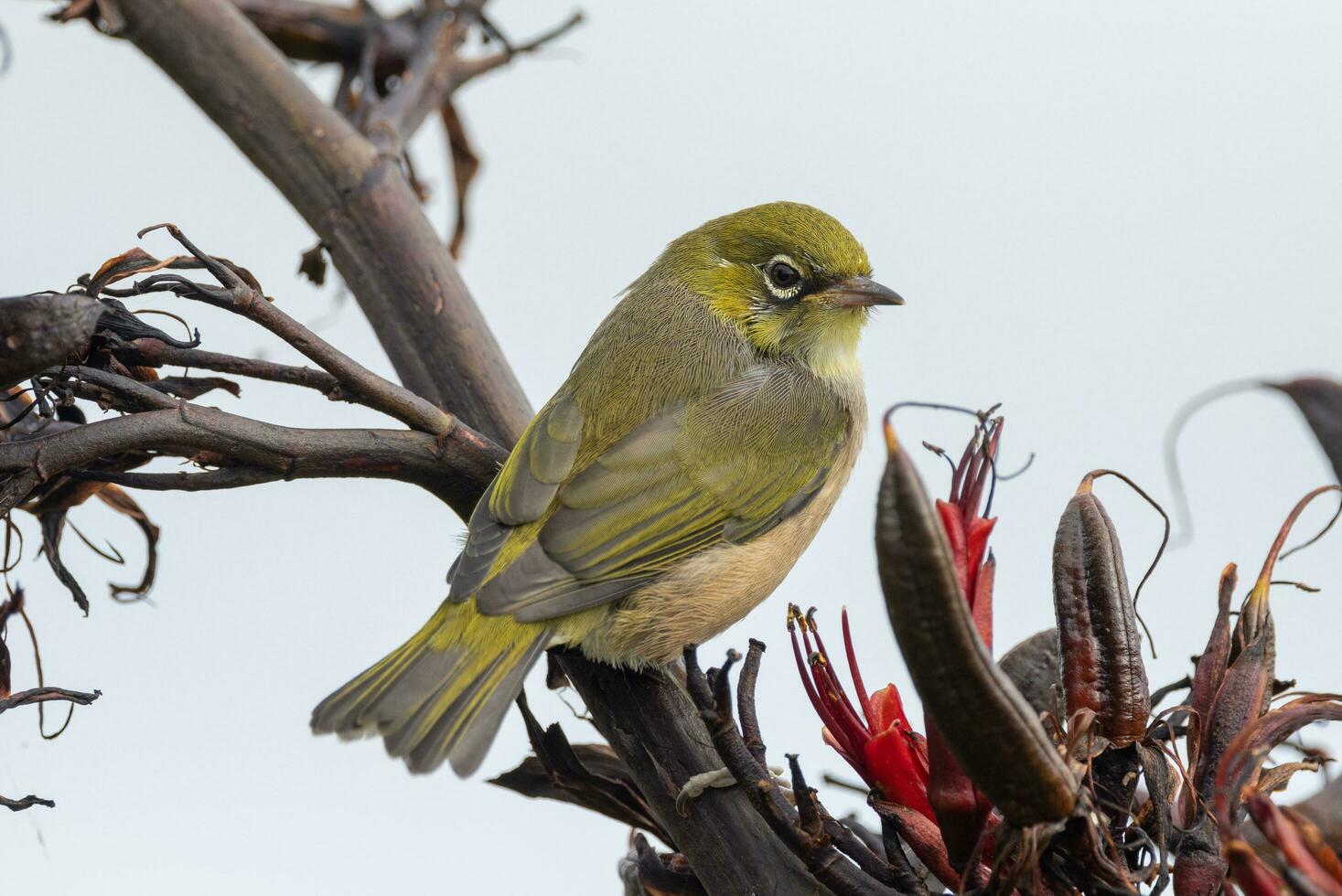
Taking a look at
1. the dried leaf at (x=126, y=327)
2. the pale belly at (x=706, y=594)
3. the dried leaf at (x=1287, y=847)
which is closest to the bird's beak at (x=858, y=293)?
the pale belly at (x=706, y=594)

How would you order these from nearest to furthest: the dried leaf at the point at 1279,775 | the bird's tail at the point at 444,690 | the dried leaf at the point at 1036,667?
the dried leaf at the point at 1279,775 → the dried leaf at the point at 1036,667 → the bird's tail at the point at 444,690

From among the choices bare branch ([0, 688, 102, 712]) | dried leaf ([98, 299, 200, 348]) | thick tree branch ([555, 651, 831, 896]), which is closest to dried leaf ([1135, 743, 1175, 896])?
thick tree branch ([555, 651, 831, 896])

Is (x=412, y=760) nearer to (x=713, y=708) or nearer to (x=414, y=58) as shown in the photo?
(x=713, y=708)

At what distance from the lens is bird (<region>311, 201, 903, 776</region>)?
114 inches

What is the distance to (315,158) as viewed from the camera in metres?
3.46

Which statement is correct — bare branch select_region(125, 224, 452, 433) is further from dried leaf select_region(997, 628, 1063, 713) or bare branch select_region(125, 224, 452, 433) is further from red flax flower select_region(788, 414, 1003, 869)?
dried leaf select_region(997, 628, 1063, 713)

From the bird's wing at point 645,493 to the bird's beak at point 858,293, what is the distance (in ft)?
0.83

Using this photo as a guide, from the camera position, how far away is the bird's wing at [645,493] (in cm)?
312

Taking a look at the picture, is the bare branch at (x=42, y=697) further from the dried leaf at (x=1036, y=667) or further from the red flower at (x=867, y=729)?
the dried leaf at (x=1036, y=667)

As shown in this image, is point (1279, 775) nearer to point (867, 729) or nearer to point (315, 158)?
point (867, 729)

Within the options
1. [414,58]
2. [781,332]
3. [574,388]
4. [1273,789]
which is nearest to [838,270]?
[781,332]

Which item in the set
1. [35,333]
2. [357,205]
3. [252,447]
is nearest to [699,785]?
[252,447]

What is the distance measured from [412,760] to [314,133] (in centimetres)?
168

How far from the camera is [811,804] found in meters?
1.95
